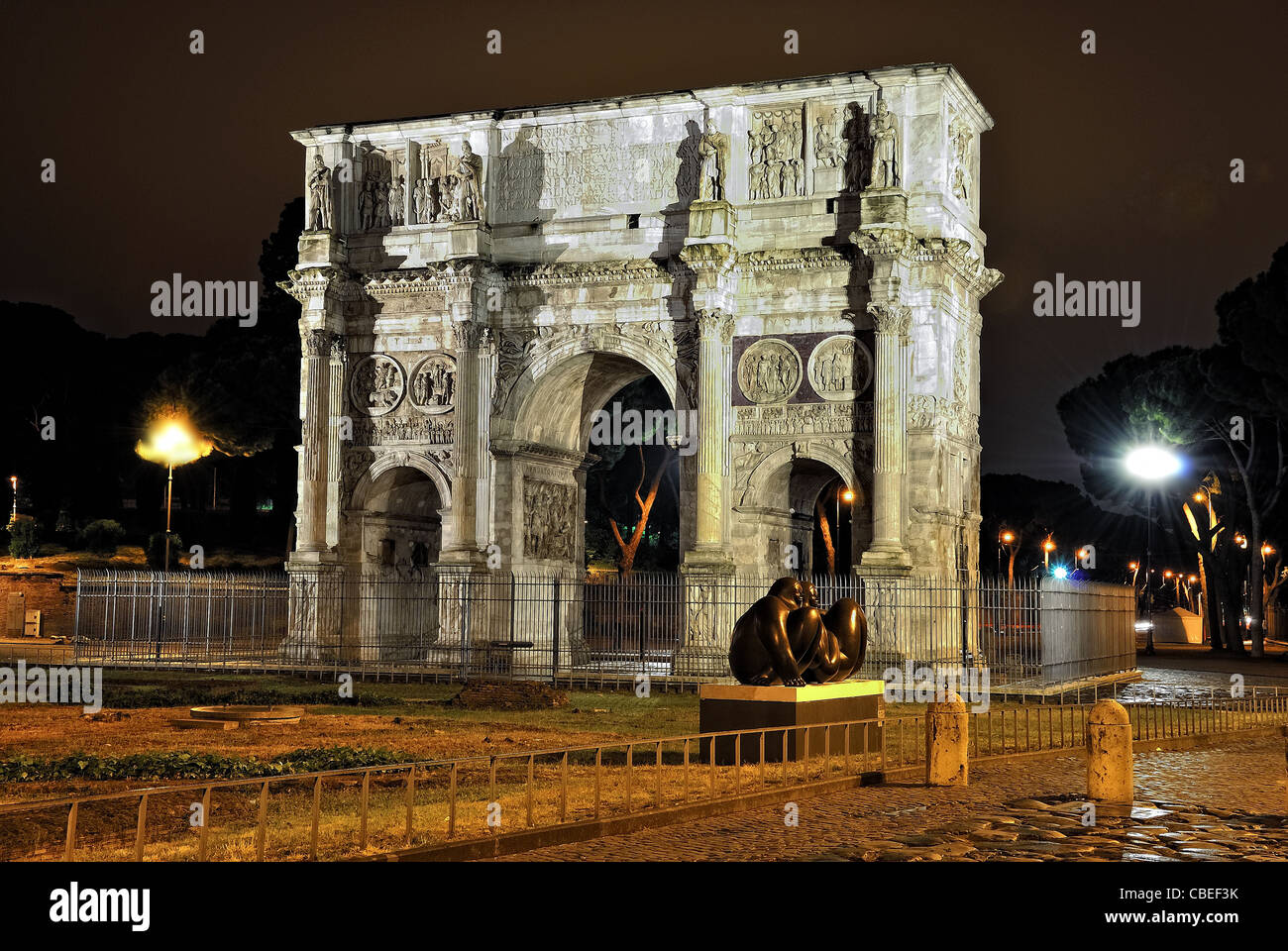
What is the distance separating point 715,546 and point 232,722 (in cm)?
1258

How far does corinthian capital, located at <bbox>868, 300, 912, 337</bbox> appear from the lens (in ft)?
94.6

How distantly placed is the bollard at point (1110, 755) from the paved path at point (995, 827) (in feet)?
0.71

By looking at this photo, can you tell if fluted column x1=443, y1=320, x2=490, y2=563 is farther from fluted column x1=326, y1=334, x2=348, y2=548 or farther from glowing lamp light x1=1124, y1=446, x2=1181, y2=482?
glowing lamp light x1=1124, y1=446, x2=1181, y2=482

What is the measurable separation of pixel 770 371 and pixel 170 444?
15.0 metres

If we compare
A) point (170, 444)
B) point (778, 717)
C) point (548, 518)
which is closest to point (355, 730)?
point (778, 717)

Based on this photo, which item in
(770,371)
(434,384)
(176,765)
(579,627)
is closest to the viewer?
(176,765)

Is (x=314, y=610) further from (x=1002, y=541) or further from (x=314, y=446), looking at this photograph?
(x=1002, y=541)

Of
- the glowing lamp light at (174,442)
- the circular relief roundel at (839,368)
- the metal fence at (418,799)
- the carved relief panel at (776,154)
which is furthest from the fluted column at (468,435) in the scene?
the metal fence at (418,799)

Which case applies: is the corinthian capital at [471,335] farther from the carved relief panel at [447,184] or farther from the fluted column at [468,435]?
the carved relief panel at [447,184]

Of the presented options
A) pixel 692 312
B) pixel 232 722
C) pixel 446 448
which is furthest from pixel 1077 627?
pixel 232 722

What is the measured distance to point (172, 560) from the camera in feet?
169

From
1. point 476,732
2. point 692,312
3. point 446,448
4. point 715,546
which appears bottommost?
point 476,732

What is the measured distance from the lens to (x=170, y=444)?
36469 mm
